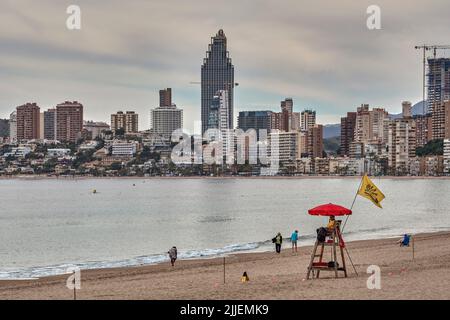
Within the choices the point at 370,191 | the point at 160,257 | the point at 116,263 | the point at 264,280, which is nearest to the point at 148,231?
the point at 160,257

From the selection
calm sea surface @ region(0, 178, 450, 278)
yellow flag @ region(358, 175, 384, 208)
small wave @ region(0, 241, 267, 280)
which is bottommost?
calm sea surface @ region(0, 178, 450, 278)

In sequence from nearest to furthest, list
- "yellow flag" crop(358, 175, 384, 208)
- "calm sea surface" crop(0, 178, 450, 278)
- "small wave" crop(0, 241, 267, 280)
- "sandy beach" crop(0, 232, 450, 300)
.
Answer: "sandy beach" crop(0, 232, 450, 300) < "yellow flag" crop(358, 175, 384, 208) < "small wave" crop(0, 241, 267, 280) < "calm sea surface" crop(0, 178, 450, 278)

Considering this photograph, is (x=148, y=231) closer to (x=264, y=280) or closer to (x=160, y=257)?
(x=160, y=257)

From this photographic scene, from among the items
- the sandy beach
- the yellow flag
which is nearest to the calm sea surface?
the sandy beach

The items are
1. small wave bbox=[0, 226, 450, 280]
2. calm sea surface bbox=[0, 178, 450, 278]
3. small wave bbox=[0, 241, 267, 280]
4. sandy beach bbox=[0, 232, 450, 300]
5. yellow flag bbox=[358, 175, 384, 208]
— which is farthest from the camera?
calm sea surface bbox=[0, 178, 450, 278]

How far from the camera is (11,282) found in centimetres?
3300

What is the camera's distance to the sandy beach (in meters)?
21.1

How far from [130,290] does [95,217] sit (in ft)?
203

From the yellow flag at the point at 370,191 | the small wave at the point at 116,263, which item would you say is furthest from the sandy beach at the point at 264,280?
the yellow flag at the point at 370,191

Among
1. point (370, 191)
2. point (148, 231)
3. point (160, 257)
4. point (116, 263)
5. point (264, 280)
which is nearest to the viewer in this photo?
point (370, 191)

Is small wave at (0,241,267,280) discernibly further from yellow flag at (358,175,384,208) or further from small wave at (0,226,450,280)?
yellow flag at (358,175,384,208)

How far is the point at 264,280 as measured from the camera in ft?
86.2
